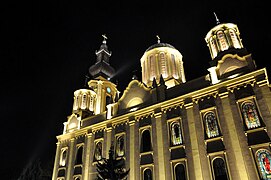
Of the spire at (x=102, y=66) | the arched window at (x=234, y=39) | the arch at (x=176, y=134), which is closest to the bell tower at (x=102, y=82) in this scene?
the spire at (x=102, y=66)

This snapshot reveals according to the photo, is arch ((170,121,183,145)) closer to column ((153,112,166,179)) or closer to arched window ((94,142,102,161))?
column ((153,112,166,179))

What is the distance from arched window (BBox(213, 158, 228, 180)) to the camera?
50.2ft

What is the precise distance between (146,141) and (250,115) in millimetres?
8902

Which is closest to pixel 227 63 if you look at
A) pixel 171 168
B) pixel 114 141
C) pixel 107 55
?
pixel 171 168

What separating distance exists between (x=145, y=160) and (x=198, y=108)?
6336mm

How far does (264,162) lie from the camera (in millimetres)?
14172

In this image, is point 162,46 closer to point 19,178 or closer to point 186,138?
point 186,138

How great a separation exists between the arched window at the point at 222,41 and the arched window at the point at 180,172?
11.3m

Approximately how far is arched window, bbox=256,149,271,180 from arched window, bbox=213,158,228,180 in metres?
2.22

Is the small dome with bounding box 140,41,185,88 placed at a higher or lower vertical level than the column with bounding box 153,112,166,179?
higher

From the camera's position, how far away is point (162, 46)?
28.0m

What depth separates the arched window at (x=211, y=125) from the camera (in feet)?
56.0

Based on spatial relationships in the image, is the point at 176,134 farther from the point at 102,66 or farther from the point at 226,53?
the point at 102,66

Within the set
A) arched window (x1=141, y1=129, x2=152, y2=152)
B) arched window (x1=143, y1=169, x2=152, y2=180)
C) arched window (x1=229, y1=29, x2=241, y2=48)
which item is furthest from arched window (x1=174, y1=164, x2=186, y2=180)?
arched window (x1=229, y1=29, x2=241, y2=48)
